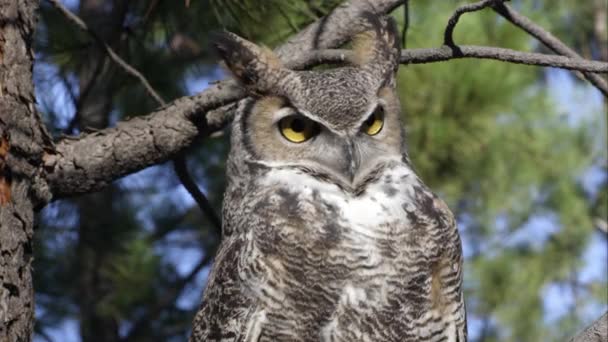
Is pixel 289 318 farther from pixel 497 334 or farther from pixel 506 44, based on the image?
pixel 497 334

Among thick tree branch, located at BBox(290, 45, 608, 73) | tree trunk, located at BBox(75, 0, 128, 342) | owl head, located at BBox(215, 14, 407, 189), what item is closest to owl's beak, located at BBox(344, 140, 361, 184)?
owl head, located at BBox(215, 14, 407, 189)

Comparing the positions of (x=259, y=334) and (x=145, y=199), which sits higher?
(x=259, y=334)

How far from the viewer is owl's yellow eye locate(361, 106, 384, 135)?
202 cm

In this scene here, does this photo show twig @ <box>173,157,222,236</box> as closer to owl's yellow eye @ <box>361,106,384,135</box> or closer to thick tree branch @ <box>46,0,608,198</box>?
thick tree branch @ <box>46,0,608,198</box>

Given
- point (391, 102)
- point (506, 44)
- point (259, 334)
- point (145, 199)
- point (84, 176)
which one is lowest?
point (145, 199)

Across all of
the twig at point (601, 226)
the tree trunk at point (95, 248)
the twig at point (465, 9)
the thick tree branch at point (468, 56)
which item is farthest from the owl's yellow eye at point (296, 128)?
the tree trunk at point (95, 248)

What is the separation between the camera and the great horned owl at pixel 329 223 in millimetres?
1925

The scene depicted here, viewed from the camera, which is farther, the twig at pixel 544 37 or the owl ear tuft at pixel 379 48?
the twig at pixel 544 37

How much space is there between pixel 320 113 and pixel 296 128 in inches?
3.9

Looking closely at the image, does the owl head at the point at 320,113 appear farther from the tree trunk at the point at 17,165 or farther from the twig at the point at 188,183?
the tree trunk at the point at 17,165

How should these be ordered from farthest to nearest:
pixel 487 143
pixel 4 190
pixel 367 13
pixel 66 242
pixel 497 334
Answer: pixel 497 334
pixel 487 143
pixel 66 242
pixel 367 13
pixel 4 190

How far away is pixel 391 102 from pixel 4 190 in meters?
0.80

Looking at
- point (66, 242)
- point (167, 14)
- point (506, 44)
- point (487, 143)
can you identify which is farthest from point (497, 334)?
point (167, 14)

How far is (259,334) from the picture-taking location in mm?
1952
